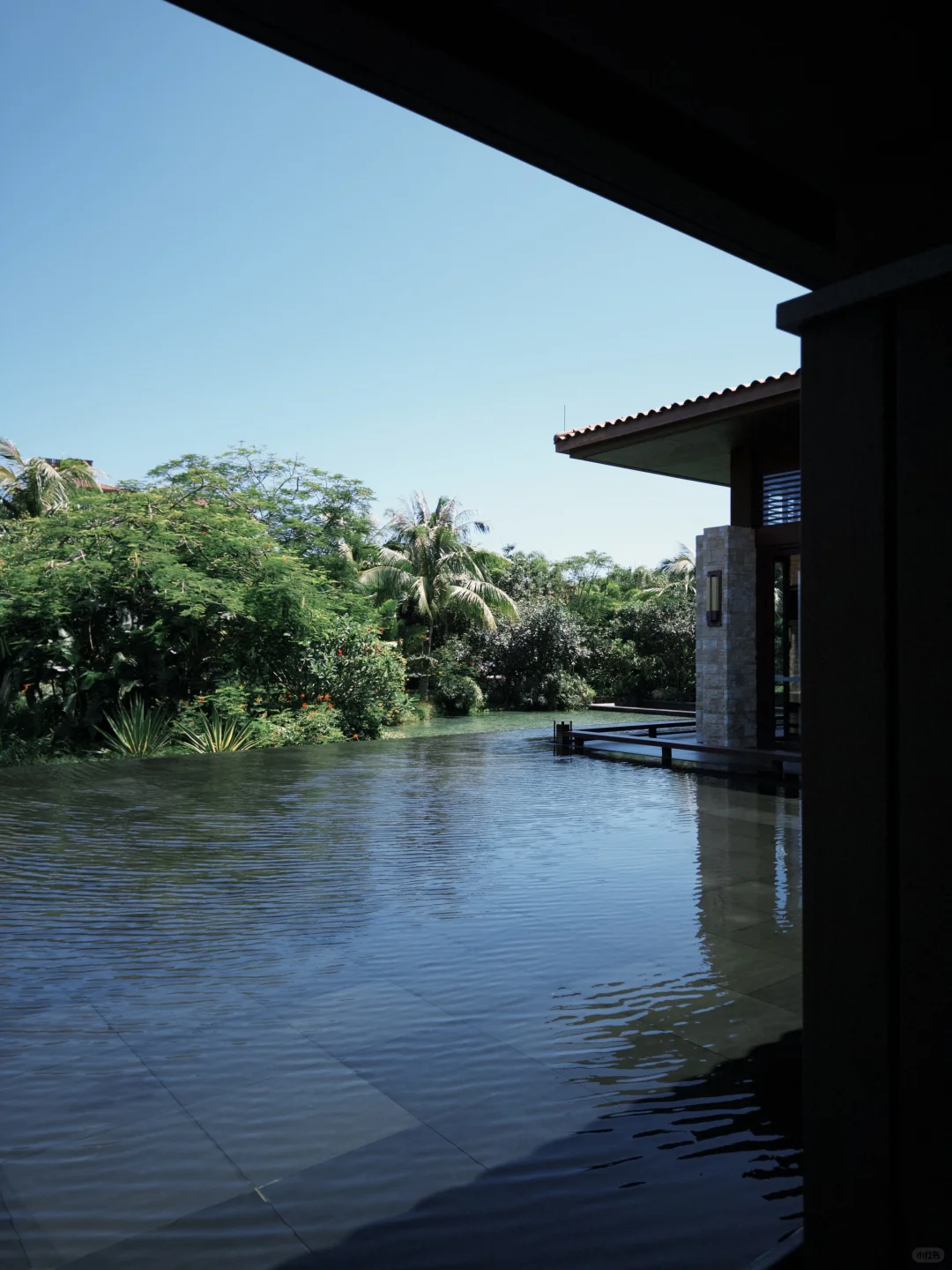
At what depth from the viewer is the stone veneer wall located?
12789 millimetres

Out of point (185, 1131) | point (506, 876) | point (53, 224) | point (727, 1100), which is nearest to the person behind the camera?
point (185, 1131)

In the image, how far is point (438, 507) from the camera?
1053 inches

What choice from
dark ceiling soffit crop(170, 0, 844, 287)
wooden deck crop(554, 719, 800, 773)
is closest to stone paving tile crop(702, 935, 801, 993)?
dark ceiling soffit crop(170, 0, 844, 287)

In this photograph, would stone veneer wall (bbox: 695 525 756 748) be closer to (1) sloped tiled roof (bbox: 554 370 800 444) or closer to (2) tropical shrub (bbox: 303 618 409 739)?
(1) sloped tiled roof (bbox: 554 370 800 444)

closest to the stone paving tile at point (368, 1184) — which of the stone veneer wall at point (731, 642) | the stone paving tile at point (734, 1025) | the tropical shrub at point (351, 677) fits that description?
the stone paving tile at point (734, 1025)

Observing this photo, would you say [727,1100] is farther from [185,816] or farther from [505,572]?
[505,572]

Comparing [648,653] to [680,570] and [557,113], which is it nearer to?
[680,570]

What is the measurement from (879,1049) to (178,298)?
29151 mm

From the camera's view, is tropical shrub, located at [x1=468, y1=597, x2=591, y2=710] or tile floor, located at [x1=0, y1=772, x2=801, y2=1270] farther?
tropical shrub, located at [x1=468, y1=597, x2=591, y2=710]

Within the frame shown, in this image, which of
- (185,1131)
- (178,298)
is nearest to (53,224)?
(178,298)

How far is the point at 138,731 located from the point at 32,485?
11.3m

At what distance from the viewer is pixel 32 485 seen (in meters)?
21.8

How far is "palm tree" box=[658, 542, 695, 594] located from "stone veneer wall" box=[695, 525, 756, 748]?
13936 mm

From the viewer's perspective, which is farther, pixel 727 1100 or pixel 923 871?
pixel 727 1100
